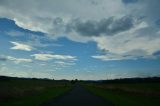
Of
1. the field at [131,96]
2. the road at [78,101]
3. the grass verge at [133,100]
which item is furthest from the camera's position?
the field at [131,96]

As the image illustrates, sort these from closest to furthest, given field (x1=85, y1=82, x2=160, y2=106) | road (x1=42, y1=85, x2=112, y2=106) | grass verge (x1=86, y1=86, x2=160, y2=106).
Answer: road (x1=42, y1=85, x2=112, y2=106), grass verge (x1=86, y1=86, x2=160, y2=106), field (x1=85, y1=82, x2=160, y2=106)

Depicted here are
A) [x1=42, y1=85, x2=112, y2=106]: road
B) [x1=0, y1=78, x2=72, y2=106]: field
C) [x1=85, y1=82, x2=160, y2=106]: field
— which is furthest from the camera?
[x1=85, y1=82, x2=160, y2=106]: field

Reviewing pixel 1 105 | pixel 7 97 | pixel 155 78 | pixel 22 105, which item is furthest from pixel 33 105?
pixel 155 78

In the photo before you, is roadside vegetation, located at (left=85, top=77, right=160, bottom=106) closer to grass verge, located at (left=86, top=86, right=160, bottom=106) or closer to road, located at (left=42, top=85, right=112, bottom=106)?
grass verge, located at (left=86, top=86, right=160, bottom=106)

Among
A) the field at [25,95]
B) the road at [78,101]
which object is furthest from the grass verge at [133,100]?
the field at [25,95]

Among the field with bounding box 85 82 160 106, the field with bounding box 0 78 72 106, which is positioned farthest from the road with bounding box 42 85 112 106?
the field with bounding box 0 78 72 106

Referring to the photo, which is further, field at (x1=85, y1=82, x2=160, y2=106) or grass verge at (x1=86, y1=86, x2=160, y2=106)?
field at (x1=85, y1=82, x2=160, y2=106)

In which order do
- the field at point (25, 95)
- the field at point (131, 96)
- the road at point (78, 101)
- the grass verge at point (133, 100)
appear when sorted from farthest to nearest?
the field at point (131, 96) → the grass verge at point (133, 100) → the field at point (25, 95) → the road at point (78, 101)

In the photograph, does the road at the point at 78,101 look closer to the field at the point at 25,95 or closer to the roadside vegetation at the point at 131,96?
the roadside vegetation at the point at 131,96

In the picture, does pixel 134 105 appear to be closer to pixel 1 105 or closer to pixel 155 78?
pixel 1 105

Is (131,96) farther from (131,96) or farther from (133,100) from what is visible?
(133,100)

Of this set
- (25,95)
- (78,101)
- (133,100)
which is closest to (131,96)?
(133,100)

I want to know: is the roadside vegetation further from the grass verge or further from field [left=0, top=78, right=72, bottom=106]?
field [left=0, top=78, right=72, bottom=106]

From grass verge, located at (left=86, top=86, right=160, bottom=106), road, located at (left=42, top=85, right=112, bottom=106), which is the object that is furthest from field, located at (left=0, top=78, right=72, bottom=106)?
grass verge, located at (left=86, top=86, right=160, bottom=106)
